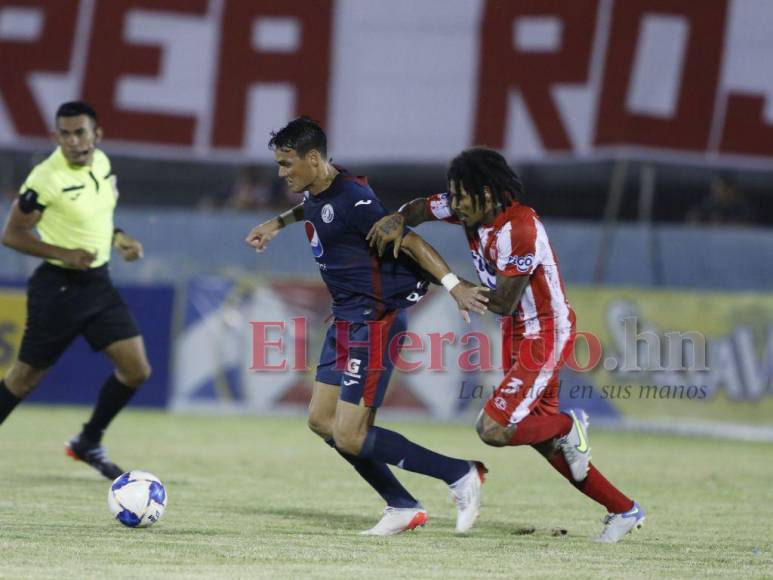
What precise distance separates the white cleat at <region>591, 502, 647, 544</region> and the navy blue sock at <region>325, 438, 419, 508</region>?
108cm

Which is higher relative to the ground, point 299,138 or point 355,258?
point 299,138

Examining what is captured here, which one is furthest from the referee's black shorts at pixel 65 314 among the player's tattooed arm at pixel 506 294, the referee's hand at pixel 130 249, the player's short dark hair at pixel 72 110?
the player's tattooed arm at pixel 506 294

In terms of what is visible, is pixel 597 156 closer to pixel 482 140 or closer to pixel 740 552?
pixel 482 140

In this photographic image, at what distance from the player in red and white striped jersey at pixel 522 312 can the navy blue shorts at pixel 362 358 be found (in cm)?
51

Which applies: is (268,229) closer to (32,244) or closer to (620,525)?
(32,244)

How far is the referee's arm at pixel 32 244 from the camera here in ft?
30.1

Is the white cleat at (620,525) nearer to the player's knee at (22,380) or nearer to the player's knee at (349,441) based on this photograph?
the player's knee at (349,441)

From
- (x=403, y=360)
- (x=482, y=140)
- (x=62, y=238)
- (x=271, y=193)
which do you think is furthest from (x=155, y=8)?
(x=62, y=238)

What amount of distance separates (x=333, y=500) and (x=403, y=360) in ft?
22.5

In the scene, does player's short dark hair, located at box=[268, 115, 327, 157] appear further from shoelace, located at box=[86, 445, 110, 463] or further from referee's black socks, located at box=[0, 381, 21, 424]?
shoelace, located at box=[86, 445, 110, 463]

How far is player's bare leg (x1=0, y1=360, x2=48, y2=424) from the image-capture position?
931 cm

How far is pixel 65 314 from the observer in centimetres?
952

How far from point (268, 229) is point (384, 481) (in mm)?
1758

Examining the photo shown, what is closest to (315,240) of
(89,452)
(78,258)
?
(78,258)
